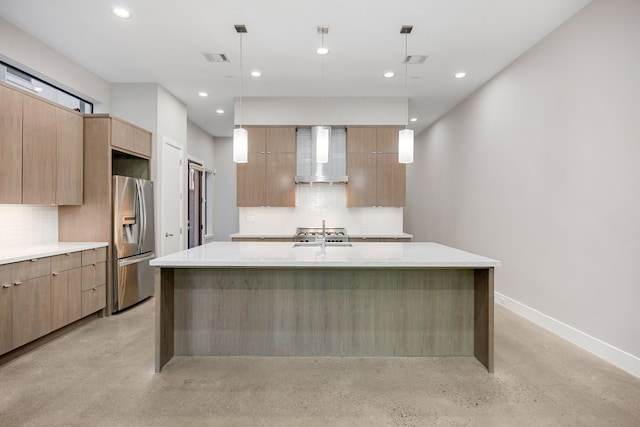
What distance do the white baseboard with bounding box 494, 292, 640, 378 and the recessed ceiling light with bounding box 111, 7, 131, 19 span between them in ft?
16.9

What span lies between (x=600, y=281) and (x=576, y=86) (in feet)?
5.88

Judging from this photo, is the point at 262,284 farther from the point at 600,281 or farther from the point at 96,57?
the point at 96,57

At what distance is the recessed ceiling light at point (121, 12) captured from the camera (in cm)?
290

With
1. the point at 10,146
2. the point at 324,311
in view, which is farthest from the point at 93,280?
the point at 324,311

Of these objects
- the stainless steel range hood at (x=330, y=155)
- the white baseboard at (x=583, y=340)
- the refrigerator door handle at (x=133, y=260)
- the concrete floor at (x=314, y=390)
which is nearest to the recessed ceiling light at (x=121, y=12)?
the refrigerator door handle at (x=133, y=260)

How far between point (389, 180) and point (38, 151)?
14.5 feet

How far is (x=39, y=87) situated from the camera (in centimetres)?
364

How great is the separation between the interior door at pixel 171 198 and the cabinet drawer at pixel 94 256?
1125 millimetres

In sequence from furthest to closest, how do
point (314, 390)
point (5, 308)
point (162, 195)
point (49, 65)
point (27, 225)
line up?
point (162, 195) < point (49, 65) < point (27, 225) < point (5, 308) < point (314, 390)

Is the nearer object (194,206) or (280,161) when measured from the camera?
Answer: (280,161)

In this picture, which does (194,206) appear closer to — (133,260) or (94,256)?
(133,260)

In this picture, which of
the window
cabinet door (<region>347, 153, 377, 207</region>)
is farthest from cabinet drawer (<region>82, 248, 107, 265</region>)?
cabinet door (<region>347, 153, 377, 207</region>)

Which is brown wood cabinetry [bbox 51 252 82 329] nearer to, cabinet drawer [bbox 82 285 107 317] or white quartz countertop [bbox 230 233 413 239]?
cabinet drawer [bbox 82 285 107 317]

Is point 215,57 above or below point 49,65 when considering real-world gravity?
above
